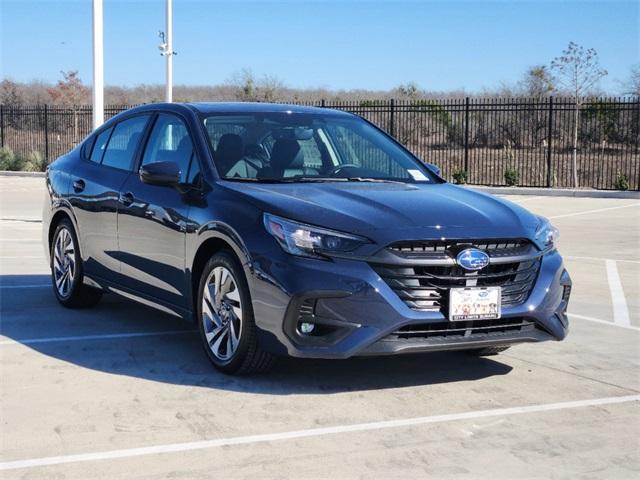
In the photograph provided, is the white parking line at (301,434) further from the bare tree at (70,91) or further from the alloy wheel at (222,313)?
the bare tree at (70,91)

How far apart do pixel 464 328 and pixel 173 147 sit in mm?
2555

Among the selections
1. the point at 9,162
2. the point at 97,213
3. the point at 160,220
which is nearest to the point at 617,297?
the point at 160,220

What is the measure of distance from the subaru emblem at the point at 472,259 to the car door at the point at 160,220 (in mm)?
1819

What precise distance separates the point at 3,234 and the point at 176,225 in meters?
8.46

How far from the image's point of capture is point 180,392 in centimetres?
571

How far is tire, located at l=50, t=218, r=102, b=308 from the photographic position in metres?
8.05

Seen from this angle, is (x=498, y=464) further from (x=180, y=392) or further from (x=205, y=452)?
(x=180, y=392)

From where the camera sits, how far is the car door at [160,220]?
6457mm

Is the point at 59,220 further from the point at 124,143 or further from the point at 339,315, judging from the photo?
the point at 339,315

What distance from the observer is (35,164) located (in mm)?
32812

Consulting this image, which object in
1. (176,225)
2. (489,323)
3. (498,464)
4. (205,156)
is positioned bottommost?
(498,464)

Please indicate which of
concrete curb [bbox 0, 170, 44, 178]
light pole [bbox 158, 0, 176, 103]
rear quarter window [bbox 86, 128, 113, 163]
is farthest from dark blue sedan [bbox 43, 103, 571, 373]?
concrete curb [bbox 0, 170, 44, 178]

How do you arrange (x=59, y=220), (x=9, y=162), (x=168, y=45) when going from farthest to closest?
(x=9, y=162)
(x=168, y=45)
(x=59, y=220)

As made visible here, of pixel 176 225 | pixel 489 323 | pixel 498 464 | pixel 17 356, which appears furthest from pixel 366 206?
pixel 17 356
